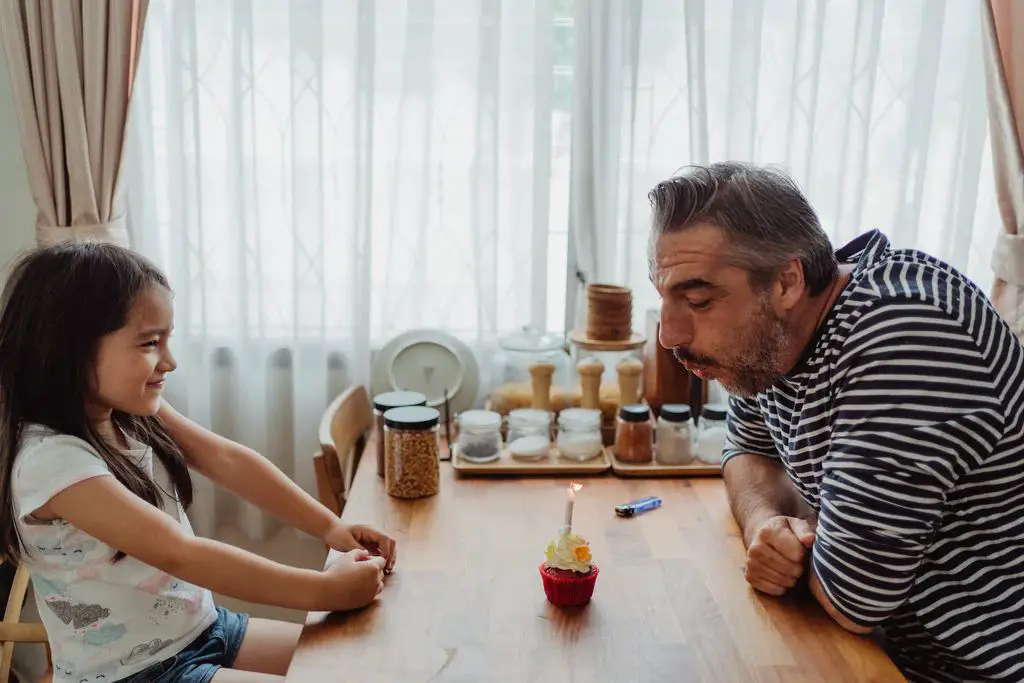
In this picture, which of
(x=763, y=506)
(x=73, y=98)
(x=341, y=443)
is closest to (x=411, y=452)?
(x=341, y=443)

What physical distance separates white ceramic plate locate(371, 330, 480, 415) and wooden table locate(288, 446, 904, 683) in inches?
18.2

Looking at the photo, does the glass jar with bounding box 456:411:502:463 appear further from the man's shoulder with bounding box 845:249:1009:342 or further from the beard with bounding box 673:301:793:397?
the man's shoulder with bounding box 845:249:1009:342

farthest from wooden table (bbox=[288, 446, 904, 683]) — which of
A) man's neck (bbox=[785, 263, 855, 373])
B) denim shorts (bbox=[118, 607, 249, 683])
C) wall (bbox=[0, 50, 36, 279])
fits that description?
wall (bbox=[0, 50, 36, 279])

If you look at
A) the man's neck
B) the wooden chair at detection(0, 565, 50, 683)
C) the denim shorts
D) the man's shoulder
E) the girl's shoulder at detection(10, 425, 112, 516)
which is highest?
the man's shoulder

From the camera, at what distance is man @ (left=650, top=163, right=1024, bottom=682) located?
4.00ft

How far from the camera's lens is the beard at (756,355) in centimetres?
138

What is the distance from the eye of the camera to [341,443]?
1.96m

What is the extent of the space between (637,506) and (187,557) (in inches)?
30.4

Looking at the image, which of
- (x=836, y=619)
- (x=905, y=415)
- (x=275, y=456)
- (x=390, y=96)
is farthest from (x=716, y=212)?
(x=275, y=456)

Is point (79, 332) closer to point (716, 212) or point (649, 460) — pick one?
point (716, 212)

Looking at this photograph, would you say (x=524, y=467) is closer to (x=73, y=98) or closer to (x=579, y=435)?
(x=579, y=435)

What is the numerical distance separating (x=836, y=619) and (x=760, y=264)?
504 mm

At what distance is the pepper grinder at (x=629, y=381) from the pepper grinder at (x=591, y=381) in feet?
0.14

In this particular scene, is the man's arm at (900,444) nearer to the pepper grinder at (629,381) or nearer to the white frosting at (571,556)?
the white frosting at (571,556)
